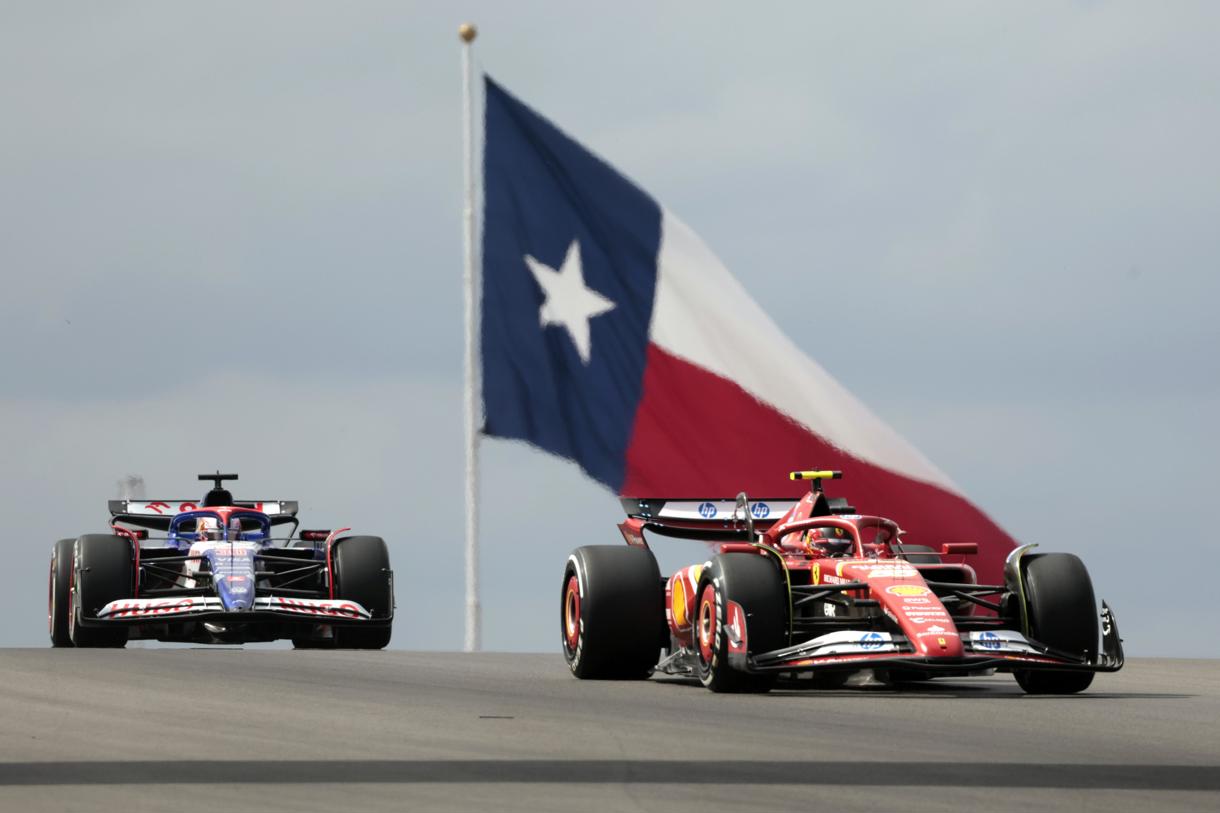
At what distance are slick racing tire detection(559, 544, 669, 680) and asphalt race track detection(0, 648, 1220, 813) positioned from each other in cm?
40

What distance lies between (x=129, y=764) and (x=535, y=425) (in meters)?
14.1

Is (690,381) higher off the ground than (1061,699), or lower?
higher

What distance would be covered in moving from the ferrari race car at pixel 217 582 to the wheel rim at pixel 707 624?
968cm

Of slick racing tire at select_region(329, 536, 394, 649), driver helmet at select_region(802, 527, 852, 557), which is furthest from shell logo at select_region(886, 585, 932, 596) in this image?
slick racing tire at select_region(329, 536, 394, 649)

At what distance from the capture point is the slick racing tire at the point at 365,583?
26.7 metres

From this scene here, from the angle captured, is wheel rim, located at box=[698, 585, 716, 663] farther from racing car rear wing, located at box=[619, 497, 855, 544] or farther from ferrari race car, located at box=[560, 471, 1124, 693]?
racing car rear wing, located at box=[619, 497, 855, 544]

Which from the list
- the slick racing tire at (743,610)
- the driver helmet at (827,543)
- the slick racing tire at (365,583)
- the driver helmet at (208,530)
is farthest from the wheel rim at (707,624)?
the driver helmet at (208,530)

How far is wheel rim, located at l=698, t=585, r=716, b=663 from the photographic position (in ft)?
54.0

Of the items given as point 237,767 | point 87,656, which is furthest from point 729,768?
point 87,656

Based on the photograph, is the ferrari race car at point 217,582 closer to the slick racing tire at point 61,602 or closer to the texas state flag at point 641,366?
the slick racing tire at point 61,602

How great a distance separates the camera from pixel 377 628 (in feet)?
88.3

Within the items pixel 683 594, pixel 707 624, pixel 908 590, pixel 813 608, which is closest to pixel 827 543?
pixel 813 608

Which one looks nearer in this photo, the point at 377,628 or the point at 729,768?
the point at 729,768

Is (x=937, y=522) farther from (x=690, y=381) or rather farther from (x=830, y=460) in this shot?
(x=690, y=381)
